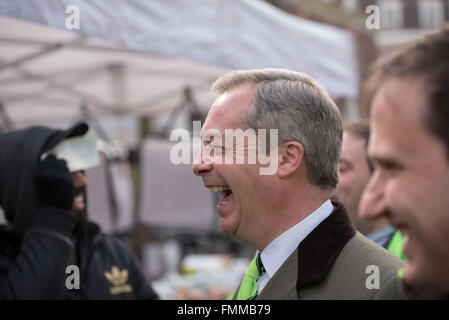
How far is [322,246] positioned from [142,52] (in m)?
1.59

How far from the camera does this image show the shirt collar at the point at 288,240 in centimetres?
164

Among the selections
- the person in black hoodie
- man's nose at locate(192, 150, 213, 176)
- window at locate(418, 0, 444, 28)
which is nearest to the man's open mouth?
man's nose at locate(192, 150, 213, 176)

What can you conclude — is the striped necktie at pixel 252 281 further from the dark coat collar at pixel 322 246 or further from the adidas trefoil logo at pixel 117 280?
the adidas trefoil logo at pixel 117 280

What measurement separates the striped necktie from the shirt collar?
0.20ft

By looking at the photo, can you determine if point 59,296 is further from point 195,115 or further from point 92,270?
point 195,115

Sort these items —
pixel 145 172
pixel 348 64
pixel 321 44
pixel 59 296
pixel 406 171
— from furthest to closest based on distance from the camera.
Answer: pixel 145 172 → pixel 348 64 → pixel 321 44 → pixel 59 296 → pixel 406 171

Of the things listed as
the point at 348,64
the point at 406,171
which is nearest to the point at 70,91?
the point at 348,64

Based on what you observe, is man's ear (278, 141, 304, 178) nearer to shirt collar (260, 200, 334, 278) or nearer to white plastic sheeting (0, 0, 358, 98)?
shirt collar (260, 200, 334, 278)

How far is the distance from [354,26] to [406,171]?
4.34 meters

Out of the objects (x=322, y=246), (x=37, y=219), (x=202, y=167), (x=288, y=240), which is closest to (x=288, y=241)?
(x=288, y=240)

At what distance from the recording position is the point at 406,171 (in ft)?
2.98

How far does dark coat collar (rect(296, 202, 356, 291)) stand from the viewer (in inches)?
55.3

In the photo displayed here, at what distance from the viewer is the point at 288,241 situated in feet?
5.40
